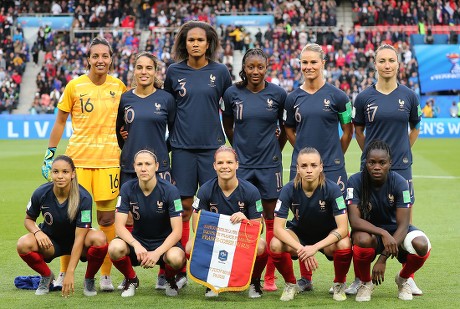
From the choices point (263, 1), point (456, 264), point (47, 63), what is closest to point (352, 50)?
point (263, 1)

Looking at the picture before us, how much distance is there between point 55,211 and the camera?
22.2 ft

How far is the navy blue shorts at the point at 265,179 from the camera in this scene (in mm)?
7238

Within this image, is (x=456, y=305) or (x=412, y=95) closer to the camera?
(x=456, y=305)

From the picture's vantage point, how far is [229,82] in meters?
7.45

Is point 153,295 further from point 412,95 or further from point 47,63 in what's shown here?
point 47,63

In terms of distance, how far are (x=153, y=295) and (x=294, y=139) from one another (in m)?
1.82

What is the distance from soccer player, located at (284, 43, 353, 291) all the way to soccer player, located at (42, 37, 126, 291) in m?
1.55

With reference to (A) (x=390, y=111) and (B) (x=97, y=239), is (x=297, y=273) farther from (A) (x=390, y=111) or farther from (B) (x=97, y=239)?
(B) (x=97, y=239)

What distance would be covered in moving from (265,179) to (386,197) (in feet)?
3.72

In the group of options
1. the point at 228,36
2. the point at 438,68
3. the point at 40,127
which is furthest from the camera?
the point at 228,36

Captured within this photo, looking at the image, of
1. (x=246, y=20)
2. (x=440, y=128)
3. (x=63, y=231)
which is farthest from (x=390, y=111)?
(x=246, y=20)

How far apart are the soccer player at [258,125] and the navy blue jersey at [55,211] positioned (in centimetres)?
139

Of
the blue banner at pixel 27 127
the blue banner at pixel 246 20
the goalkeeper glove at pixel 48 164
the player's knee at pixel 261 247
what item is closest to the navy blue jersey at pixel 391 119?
the player's knee at pixel 261 247

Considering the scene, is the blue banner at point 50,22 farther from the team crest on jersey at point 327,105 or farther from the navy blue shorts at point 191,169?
the team crest on jersey at point 327,105
